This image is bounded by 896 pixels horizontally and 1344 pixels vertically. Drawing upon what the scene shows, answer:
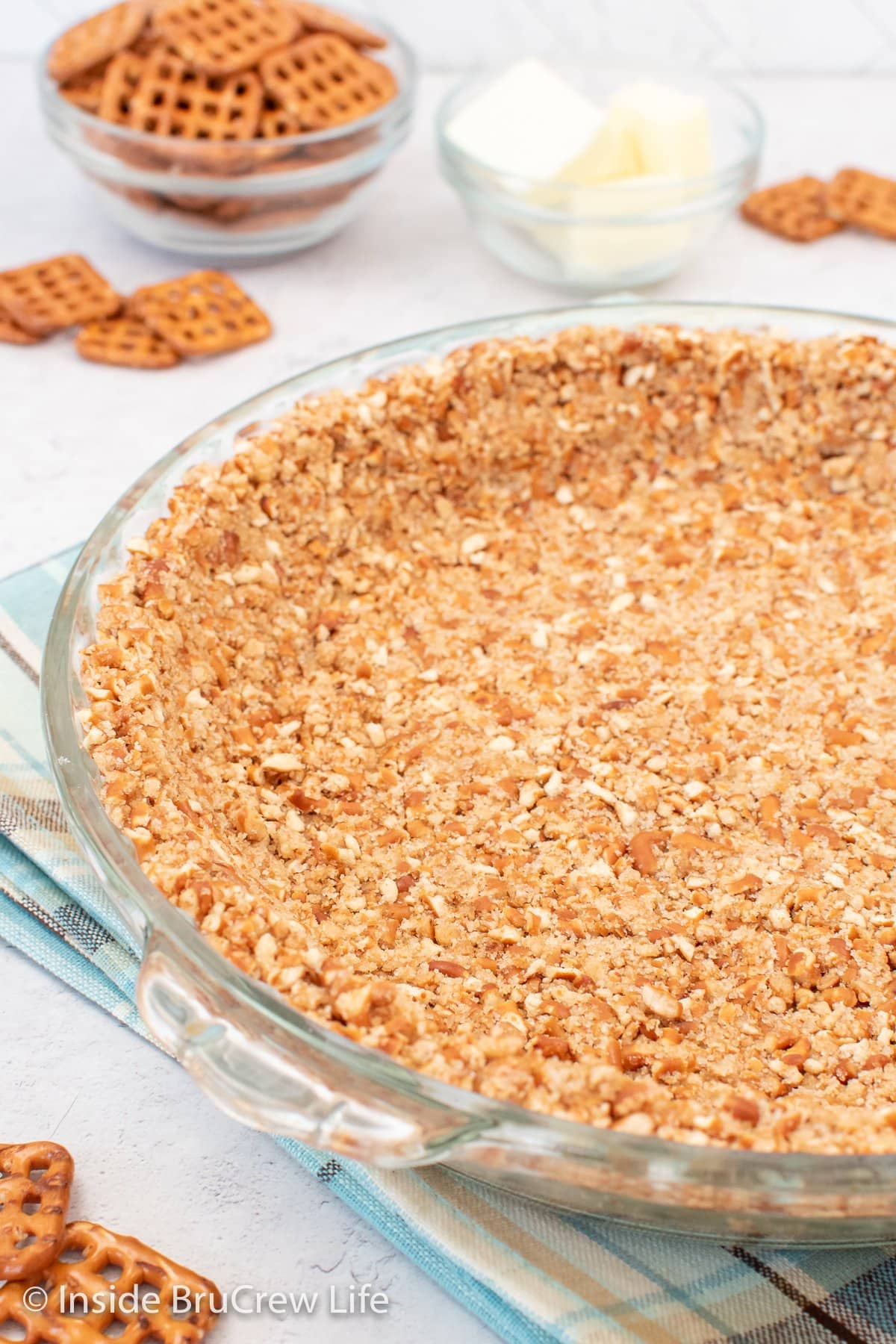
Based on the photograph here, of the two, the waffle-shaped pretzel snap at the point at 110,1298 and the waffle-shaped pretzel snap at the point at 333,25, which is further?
the waffle-shaped pretzel snap at the point at 333,25

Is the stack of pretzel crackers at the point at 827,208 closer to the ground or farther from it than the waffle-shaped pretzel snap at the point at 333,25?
closer to the ground

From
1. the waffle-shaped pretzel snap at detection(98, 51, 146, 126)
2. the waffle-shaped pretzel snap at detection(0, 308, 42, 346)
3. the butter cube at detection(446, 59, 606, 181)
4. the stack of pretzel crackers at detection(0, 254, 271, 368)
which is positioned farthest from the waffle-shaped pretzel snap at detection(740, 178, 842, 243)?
the waffle-shaped pretzel snap at detection(0, 308, 42, 346)

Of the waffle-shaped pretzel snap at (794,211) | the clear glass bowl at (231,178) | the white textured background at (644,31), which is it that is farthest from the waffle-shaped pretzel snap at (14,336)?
the waffle-shaped pretzel snap at (794,211)

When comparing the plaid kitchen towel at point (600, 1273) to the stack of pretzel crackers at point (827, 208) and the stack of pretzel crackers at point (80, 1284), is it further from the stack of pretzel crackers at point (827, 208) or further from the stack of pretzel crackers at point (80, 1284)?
the stack of pretzel crackers at point (827, 208)

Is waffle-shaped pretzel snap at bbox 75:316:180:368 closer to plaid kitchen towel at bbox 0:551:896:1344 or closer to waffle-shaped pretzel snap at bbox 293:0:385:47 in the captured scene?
waffle-shaped pretzel snap at bbox 293:0:385:47

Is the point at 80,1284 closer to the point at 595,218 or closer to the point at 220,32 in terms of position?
the point at 595,218

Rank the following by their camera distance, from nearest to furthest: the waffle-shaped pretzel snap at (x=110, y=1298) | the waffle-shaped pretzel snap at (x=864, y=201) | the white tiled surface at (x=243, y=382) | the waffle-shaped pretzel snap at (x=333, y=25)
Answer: the waffle-shaped pretzel snap at (x=110, y=1298), the white tiled surface at (x=243, y=382), the waffle-shaped pretzel snap at (x=333, y=25), the waffle-shaped pretzel snap at (x=864, y=201)
